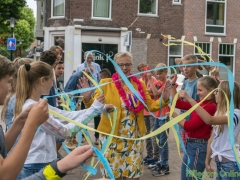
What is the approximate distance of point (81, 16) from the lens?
20766 mm

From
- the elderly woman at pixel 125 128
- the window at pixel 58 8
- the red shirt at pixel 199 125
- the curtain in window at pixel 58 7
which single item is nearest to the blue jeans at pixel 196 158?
the red shirt at pixel 199 125

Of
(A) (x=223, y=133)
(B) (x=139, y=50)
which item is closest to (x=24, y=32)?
(B) (x=139, y=50)

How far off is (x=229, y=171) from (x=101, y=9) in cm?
1822

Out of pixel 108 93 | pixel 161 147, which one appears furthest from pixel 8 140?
pixel 161 147

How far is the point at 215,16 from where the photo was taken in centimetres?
2231

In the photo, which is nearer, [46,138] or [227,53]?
[46,138]

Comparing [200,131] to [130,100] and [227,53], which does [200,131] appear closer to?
[130,100]

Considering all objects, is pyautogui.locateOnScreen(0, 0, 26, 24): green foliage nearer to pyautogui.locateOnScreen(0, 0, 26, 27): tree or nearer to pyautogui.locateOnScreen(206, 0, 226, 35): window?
pyautogui.locateOnScreen(0, 0, 26, 27): tree

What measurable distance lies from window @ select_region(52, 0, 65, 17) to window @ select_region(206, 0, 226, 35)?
8.13m

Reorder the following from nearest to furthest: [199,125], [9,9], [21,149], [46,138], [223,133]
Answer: [21,149] → [46,138] → [223,133] → [199,125] → [9,9]

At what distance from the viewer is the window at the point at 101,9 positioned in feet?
68.8

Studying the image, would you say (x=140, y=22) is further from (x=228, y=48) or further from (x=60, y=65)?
(x=60, y=65)

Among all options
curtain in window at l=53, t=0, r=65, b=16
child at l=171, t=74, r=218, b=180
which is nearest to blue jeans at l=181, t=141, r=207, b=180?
child at l=171, t=74, r=218, b=180

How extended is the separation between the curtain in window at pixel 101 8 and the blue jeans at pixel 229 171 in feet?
59.4
